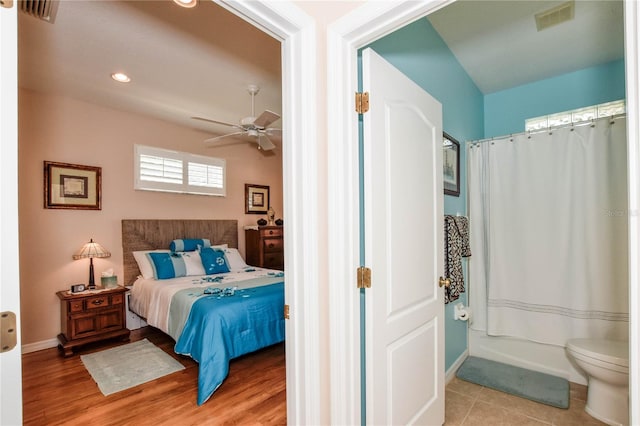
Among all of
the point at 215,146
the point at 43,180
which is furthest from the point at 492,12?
the point at 43,180

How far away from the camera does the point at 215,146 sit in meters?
4.71

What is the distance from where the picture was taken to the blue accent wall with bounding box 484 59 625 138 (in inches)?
109

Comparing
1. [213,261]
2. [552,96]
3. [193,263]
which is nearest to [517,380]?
[552,96]

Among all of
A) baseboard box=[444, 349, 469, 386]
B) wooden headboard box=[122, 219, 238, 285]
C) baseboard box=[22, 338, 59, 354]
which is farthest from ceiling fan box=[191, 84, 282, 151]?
baseboard box=[22, 338, 59, 354]

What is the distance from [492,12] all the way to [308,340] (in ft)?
8.09

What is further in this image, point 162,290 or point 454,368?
point 162,290

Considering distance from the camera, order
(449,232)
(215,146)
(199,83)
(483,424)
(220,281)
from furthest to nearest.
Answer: (215,146), (220,281), (199,83), (449,232), (483,424)

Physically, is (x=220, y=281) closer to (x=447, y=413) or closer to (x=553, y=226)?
(x=447, y=413)

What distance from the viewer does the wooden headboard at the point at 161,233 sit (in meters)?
3.82

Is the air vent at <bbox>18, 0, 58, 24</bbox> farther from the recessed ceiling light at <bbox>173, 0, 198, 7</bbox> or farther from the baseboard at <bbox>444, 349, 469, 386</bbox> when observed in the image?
the baseboard at <bbox>444, 349, 469, 386</bbox>

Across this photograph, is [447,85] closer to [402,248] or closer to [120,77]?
[402,248]

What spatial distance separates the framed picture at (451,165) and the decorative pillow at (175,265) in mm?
3094

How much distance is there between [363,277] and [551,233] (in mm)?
2198

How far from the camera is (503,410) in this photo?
7.02 ft
